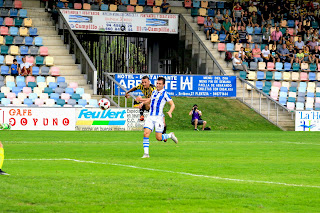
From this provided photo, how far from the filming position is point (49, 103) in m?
34.0

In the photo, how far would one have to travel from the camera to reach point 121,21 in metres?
42.5

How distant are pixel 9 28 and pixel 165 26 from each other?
10.6 m

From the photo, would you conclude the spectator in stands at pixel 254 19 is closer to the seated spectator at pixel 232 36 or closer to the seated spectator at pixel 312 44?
the seated spectator at pixel 232 36

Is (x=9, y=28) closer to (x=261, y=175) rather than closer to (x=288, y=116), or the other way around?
(x=288, y=116)

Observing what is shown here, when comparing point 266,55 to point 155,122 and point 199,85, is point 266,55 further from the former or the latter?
point 155,122

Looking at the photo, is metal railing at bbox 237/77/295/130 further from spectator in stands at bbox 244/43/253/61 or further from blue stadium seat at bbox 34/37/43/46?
blue stadium seat at bbox 34/37/43/46

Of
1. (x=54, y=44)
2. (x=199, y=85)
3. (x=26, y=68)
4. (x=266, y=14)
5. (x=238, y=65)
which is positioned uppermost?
(x=266, y=14)

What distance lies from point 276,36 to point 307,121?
34.5 ft

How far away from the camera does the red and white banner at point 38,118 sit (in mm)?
30125

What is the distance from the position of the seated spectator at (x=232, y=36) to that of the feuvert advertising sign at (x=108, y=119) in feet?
44.5

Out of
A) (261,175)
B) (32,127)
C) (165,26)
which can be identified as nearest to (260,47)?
(165,26)

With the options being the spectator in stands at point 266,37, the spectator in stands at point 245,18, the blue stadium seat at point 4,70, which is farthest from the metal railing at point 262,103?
the blue stadium seat at point 4,70

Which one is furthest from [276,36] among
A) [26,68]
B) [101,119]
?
[26,68]

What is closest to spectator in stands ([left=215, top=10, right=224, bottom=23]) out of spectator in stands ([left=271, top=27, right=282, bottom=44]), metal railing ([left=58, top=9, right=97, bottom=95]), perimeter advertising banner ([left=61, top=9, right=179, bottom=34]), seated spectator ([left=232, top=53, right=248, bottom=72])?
perimeter advertising banner ([left=61, top=9, right=179, bottom=34])
